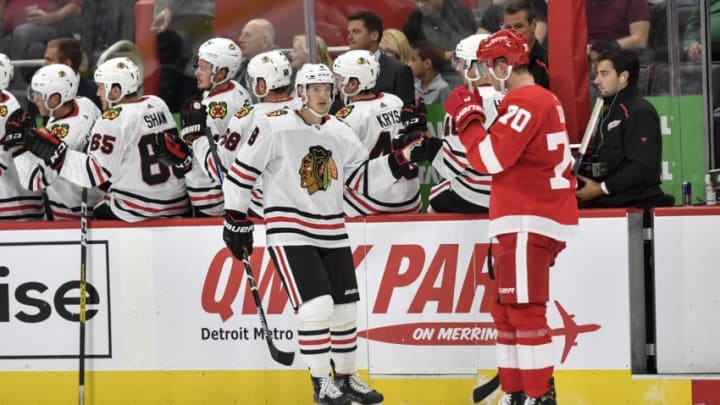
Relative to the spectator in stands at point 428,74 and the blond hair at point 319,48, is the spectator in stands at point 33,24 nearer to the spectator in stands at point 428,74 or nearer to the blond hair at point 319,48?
the blond hair at point 319,48

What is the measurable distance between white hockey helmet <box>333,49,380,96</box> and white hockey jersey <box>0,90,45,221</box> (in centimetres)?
168

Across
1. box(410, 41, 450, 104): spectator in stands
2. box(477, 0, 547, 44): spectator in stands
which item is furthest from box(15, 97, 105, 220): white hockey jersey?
box(477, 0, 547, 44): spectator in stands

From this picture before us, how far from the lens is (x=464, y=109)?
246 inches

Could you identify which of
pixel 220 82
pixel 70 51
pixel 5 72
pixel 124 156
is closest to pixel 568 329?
pixel 220 82

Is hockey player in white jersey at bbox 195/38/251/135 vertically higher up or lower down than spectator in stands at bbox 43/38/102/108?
lower down

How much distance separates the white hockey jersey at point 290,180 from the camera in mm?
6547

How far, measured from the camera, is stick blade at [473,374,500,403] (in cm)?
687

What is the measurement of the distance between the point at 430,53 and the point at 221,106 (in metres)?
1.16

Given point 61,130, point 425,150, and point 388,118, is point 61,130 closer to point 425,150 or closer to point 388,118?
point 388,118

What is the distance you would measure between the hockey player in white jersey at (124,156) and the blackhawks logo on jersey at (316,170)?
3.60ft

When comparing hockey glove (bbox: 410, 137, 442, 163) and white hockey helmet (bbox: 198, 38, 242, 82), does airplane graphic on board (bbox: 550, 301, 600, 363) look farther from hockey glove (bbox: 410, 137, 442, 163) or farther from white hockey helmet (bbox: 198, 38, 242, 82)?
white hockey helmet (bbox: 198, 38, 242, 82)

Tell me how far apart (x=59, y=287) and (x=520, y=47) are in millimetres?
2600

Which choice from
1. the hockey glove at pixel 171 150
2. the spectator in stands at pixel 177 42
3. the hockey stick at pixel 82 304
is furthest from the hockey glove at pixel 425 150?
the spectator in stands at pixel 177 42

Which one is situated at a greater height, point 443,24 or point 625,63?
point 443,24
